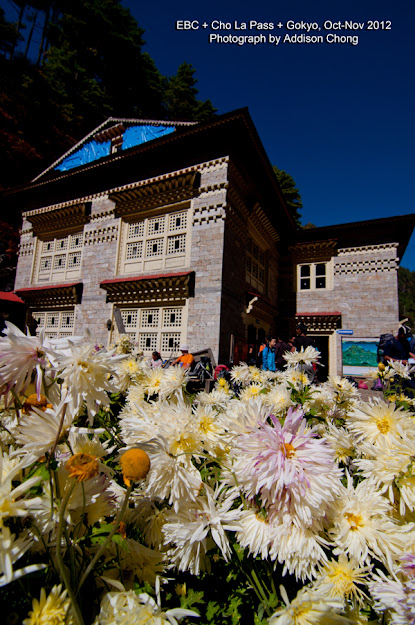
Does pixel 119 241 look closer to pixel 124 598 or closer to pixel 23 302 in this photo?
pixel 23 302

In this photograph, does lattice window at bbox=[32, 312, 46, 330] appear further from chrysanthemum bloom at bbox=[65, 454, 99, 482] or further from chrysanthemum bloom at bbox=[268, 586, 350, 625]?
chrysanthemum bloom at bbox=[268, 586, 350, 625]

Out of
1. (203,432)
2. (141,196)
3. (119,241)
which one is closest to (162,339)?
(119,241)

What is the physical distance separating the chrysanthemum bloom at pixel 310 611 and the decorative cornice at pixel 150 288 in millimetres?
9683

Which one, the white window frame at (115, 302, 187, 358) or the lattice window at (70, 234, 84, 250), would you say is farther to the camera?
the lattice window at (70, 234, 84, 250)

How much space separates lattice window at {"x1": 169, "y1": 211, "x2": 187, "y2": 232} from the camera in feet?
37.0

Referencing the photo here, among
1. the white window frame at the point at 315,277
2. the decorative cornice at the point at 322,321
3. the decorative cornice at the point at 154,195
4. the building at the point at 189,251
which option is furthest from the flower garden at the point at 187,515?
the white window frame at the point at 315,277

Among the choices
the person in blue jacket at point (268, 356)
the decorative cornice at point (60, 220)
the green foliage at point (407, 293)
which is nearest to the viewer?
the person in blue jacket at point (268, 356)

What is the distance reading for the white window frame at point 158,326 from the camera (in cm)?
1054

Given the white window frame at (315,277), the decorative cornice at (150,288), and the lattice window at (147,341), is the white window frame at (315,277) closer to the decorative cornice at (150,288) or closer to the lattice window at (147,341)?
the decorative cornice at (150,288)

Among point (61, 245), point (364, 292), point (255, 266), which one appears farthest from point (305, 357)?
point (61, 245)

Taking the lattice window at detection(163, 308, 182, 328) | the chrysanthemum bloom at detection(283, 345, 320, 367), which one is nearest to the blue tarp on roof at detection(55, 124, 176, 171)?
the lattice window at detection(163, 308, 182, 328)

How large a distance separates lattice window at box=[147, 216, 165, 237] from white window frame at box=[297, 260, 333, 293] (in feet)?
25.0

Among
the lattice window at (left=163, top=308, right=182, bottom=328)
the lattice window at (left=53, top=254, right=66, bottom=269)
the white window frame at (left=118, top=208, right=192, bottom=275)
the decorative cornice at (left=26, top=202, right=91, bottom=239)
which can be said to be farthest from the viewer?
the lattice window at (left=53, top=254, right=66, bottom=269)

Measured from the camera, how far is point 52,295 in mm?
13383
